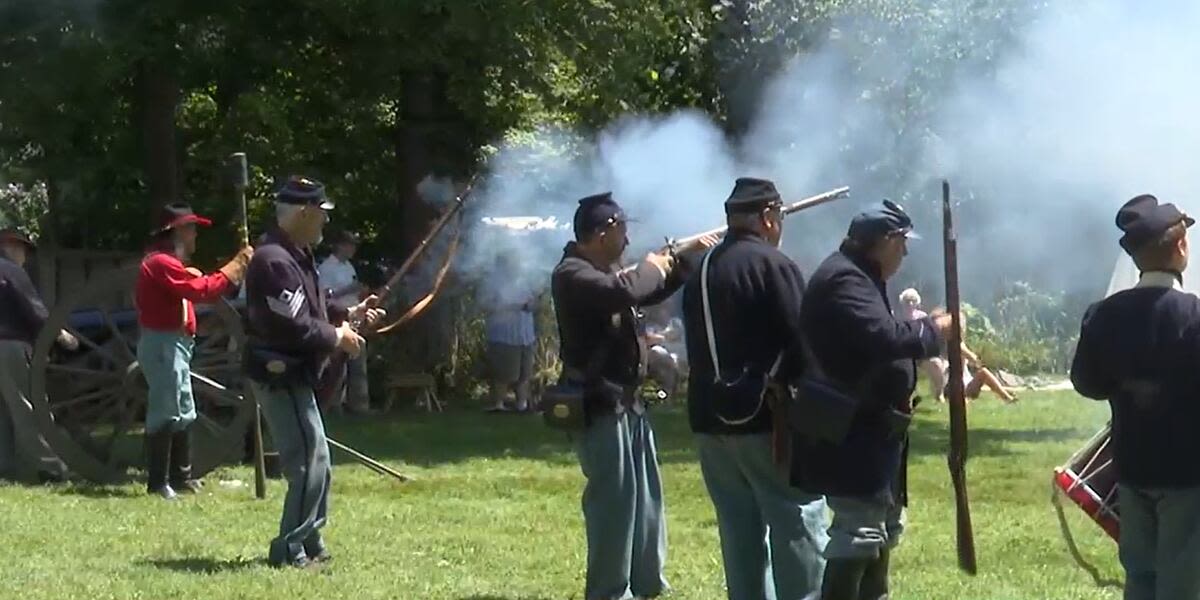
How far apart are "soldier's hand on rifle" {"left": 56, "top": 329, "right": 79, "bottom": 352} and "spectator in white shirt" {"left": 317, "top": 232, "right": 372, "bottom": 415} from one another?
1985 mm

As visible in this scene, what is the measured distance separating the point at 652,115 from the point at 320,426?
876cm

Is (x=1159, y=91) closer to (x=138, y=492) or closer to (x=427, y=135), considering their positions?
(x=138, y=492)

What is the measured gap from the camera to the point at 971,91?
450 inches

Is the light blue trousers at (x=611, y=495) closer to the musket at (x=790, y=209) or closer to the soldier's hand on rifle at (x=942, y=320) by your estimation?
the musket at (x=790, y=209)

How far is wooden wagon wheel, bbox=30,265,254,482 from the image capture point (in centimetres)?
1222

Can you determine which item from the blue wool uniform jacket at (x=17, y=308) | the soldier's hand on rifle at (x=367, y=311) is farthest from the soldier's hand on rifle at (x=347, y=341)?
the blue wool uniform jacket at (x=17, y=308)

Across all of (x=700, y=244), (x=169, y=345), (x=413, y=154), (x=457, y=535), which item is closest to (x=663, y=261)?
(x=700, y=244)

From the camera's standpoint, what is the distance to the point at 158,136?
59.6 feet

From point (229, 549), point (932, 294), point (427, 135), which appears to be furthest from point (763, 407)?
point (932, 294)

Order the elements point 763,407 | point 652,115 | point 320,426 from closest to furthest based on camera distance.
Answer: point 763,407
point 320,426
point 652,115

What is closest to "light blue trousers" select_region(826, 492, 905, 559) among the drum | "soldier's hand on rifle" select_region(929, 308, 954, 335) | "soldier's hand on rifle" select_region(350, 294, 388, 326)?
"soldier's hand on rifle" select_region(929, 308, 954, 335)

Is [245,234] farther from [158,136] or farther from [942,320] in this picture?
[158,136]

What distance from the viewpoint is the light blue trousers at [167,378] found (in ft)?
36.7

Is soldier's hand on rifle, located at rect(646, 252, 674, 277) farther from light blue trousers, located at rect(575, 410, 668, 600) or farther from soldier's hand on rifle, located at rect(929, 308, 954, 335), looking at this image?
soldier's hand on rifle, located at rect(929, 308, 954, 335)
